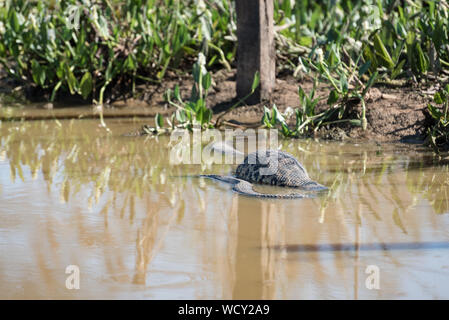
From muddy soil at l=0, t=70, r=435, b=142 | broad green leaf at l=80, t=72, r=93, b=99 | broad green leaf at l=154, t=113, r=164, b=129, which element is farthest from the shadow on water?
broad green leaf at l=80, t=72, r=93, b=99

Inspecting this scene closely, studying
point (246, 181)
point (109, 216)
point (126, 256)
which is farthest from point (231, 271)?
point (246, 181)

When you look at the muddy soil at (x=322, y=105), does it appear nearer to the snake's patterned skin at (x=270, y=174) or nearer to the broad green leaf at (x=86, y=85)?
the broad green leaf at (x=86, y=85)

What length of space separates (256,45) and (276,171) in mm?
3020

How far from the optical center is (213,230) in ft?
12.5

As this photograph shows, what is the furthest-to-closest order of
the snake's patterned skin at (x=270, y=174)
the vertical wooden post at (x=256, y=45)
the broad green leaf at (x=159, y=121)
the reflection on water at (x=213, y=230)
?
the vertical wooden post at (x=256, y=45) < the broad green leaf at (x=159, y=121) < the snake's patterned skin at (x=270, y=174) < the reflection on water at (x=213, y=230)

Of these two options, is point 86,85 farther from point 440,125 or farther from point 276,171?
point 440,125

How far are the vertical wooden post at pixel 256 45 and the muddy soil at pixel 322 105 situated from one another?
8.2 inches

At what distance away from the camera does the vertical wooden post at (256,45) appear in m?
7.48

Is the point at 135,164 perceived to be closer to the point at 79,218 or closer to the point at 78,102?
the point at 79,218

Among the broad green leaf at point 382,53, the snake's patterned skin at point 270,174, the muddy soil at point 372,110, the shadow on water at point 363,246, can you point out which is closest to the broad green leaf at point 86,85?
the muddy soil at point 372,110

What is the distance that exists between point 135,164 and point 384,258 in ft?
9.09

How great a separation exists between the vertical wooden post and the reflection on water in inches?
84.3

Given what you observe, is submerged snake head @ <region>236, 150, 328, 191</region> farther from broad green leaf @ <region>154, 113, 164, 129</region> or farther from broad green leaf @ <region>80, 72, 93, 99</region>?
broad green leaf @ <region>80, 72, 93, 99</region>

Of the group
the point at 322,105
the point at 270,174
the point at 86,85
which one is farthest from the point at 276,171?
the point at 86,85
